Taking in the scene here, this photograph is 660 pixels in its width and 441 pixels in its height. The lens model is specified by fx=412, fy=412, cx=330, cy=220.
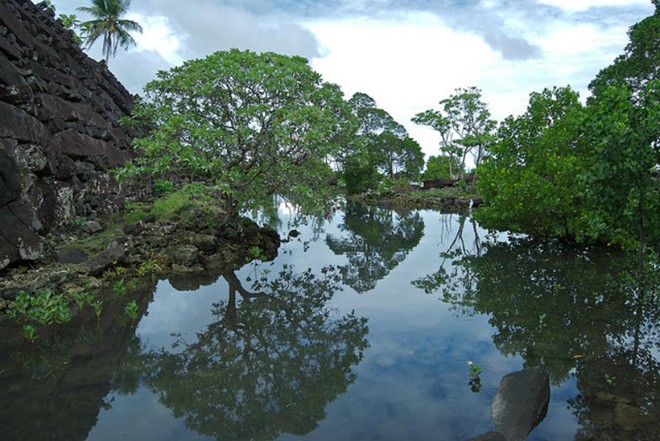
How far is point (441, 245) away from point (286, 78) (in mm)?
10721

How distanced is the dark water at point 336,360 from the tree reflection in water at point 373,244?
0.73 m

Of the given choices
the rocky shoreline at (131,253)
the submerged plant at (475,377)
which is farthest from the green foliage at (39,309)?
the submerged plant at (475,377)

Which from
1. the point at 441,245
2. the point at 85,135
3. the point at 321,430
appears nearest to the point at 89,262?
the point at 85,135

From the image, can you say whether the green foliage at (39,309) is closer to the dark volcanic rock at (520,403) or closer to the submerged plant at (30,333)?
the submerged plant at (30,333)

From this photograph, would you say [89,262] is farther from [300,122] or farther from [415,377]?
[415,377]

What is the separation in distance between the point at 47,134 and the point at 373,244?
13748 millimetres

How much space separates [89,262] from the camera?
11.7m

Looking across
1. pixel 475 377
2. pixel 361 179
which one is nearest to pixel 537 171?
pixel 475 377

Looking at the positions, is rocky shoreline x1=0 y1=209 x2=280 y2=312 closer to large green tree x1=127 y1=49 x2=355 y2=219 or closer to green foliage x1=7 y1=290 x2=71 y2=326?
green foliage x1=7 y1=290 x2=71 y2=326

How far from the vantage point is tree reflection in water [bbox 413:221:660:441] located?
548 cm


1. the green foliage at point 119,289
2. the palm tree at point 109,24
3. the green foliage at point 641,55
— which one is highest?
the palm tree at point 109,24

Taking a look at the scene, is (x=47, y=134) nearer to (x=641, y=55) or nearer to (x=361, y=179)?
(x=641, y=55)

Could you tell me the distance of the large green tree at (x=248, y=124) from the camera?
13195mm

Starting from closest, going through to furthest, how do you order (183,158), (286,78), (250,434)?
(250,434), (183,158), (286,78)
